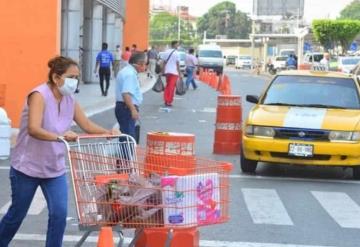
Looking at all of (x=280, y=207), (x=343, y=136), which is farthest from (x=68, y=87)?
(x=343, y=136)

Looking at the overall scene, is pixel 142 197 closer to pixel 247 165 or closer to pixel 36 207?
pixel 36 207

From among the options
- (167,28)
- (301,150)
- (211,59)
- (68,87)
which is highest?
(167,28)

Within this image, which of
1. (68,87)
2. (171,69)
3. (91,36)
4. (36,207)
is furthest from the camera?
(91,36)

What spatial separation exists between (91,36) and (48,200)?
1155 inches

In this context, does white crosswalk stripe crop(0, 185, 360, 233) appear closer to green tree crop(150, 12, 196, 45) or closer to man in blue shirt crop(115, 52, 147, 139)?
man in blue shirt crop(115, 52, 147, 139)

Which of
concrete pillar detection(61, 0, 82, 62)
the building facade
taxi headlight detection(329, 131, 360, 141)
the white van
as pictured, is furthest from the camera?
the white van

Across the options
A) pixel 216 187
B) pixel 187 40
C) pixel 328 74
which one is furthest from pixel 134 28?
pixel 187 40

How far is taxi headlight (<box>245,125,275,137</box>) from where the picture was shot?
1120 cm

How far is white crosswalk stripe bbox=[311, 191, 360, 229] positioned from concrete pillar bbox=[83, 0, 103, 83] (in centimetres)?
2446

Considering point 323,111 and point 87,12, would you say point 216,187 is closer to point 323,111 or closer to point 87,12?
point 323,111

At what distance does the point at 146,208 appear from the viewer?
5.34 metres

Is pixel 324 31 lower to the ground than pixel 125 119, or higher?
higher

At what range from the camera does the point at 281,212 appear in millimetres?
9062

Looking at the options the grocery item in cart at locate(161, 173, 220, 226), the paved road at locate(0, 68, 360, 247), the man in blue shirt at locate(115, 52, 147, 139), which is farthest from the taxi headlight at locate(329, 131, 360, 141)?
the grocery item in cart at locate(161, 173, 220, 226)
